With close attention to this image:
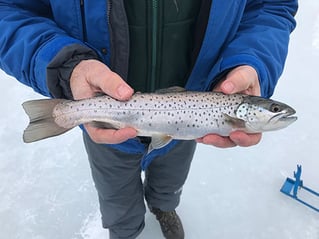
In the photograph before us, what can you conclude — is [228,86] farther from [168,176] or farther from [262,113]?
[168,176]

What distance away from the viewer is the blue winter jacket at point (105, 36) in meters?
1.01

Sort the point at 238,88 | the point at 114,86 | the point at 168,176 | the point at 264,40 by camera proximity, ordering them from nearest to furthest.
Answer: the point at 114,86 < the point at 238,88 < the point at 264,40 < the point at 168,176

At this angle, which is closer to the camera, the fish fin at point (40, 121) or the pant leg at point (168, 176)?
the fish fin at point (40, 121)

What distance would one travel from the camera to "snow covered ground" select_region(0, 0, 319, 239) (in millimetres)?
1720

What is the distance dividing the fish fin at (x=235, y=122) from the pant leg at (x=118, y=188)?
1.22 feet

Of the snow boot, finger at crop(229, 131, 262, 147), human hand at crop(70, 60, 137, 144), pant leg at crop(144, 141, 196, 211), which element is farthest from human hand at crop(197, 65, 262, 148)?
the snow boot

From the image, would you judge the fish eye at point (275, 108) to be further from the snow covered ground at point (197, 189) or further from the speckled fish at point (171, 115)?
the snow covered ground at point (197, 189)

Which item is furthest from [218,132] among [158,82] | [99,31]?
[99,31]

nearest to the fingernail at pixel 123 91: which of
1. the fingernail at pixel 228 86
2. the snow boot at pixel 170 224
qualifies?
the fingernail at pixel 228 86

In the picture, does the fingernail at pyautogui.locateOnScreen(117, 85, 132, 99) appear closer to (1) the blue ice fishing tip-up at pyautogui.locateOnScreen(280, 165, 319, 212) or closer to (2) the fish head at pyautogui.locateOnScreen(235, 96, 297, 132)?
(2) the fish head at pyautogui.locateOnScreen(235, 96, 297, 132)

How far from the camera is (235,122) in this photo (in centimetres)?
107

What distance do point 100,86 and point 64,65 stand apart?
0.11 m

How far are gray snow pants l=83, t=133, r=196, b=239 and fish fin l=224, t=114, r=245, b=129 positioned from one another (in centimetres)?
34

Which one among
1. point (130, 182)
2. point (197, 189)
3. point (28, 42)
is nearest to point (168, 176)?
point (130, 182)
